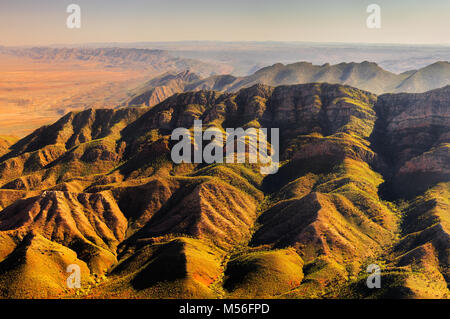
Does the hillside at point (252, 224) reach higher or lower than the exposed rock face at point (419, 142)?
lower

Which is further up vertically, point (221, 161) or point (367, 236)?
point (221, 161)

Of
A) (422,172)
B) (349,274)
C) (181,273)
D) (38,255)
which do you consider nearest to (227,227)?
(181,273)

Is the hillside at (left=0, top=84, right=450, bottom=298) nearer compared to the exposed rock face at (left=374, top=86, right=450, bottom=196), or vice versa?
the hillside at (left=0, top=84, right=450, bottom=298)

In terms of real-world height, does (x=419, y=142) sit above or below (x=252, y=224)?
above

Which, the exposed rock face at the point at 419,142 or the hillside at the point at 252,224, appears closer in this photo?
the hillside at the point at 252,224

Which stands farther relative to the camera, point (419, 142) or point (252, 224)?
point (419, 142)

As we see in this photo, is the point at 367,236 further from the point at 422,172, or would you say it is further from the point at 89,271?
the point at 89,271

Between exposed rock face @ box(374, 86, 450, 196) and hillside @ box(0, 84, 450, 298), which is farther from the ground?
exposed rock face @ box(374, 86, 450, 196)
